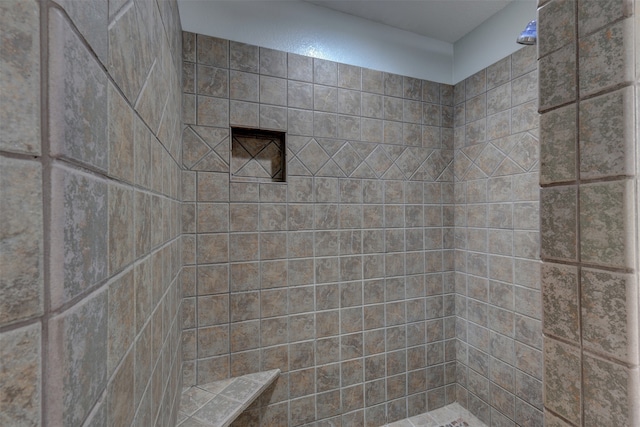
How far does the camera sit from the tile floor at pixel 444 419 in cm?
171

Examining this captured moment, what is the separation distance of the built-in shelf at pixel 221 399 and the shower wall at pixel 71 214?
698 mm

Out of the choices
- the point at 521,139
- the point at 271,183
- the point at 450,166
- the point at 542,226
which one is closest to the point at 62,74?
the point at 542,226

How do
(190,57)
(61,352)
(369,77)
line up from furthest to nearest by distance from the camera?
(369,77) < (190,57) < (61,352)

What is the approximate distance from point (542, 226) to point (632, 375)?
0.19 metres

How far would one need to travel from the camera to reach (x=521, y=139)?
1515 mm

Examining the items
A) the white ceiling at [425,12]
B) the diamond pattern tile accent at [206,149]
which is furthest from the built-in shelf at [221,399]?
the white ceiling at [425,12]

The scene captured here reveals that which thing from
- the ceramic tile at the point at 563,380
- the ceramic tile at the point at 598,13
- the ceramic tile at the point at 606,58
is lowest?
the ceramic tile at the point at 563,380

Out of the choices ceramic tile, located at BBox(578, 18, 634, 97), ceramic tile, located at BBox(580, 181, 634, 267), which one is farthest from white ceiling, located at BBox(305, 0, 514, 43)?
ceramic tile, located at BBox(580, 181, 634, 267)

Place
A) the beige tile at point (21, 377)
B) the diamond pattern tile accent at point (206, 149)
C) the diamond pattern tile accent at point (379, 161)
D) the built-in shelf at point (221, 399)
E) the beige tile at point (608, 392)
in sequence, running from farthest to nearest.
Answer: the diamond pattern tile accent at point (379, 161), the diamond pattern tile accent at point (206, 149), the built-in shelf at point (221, 399), the beige tile at point (608, 392), the beige tile at point (21, 377)

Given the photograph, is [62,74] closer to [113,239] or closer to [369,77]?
[113,239]

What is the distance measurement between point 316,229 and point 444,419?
56.2 inches

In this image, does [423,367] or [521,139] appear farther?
[423,367]

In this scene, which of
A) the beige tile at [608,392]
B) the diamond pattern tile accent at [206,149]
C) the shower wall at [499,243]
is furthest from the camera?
the shower wall at [499,243]

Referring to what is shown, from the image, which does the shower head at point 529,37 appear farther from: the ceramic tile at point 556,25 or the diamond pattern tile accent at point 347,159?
the ceramic tile at point 556,25
